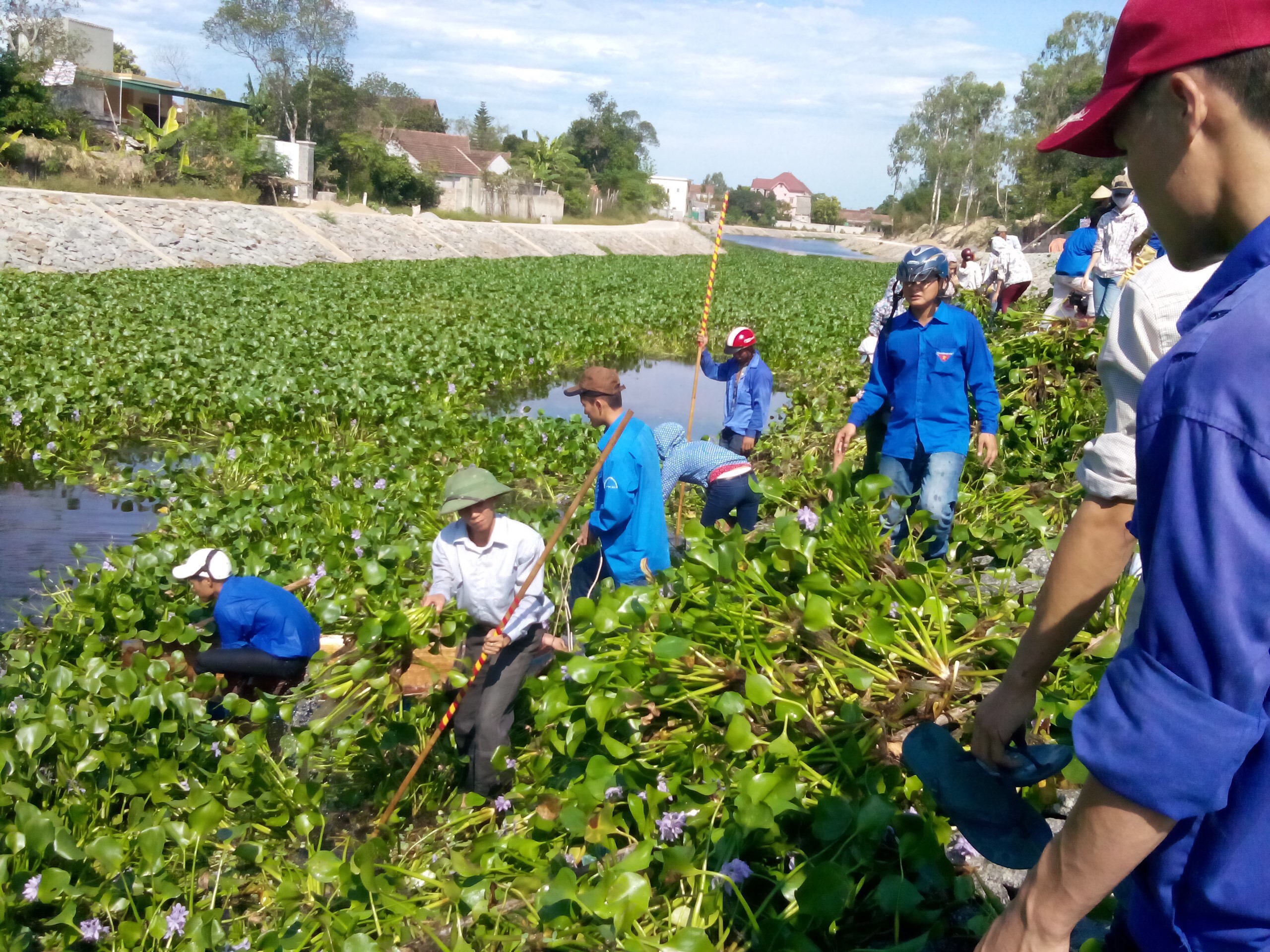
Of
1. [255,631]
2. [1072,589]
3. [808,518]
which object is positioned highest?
[1072,589]

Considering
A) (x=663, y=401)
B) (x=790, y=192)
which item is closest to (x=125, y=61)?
(x=663, y=401)

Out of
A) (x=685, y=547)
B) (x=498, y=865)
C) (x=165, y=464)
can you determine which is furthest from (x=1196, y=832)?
(x=165, y=464)

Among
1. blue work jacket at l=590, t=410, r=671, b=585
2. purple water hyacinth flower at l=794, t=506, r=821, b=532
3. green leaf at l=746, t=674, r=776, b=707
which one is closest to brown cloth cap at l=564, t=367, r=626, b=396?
blue work jacket at l=590, t=410, r=671, b=585

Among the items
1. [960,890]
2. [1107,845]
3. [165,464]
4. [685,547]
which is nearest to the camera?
[1107,845]

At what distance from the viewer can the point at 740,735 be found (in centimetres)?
287

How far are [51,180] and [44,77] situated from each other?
409 inches

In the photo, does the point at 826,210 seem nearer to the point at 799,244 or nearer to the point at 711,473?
the point at 799,244

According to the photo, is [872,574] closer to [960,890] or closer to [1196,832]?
[960,890]

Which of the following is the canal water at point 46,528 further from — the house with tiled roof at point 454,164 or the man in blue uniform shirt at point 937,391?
the house with tiled roof at point 454,164

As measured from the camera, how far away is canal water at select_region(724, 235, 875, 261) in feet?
263

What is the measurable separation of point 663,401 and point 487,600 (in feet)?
34.1

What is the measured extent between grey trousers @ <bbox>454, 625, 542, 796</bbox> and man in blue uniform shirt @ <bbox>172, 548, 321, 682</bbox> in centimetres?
109

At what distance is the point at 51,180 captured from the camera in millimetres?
32281

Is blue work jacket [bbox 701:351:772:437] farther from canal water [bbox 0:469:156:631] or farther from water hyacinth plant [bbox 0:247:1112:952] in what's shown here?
canal water [bbox 0:469:156:631]
